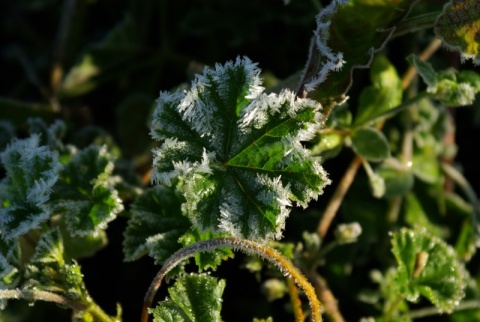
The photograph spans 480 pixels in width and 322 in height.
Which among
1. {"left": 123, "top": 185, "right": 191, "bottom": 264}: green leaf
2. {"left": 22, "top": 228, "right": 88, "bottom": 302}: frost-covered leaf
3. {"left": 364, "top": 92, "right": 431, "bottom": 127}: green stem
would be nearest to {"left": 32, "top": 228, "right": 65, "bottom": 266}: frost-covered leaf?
{"left": 22, "top": 228, "right": 88, "bottom": 302}: frost-covered leaf

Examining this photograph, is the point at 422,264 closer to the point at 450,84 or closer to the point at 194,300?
the point at 450,84

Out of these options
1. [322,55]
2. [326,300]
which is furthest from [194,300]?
[322,55]

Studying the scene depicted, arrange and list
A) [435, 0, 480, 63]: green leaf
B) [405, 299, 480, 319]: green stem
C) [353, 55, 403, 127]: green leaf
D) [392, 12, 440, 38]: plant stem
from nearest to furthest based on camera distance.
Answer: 1. [435, 0, 480, 63]: green leaf
2. [392, 12, 440, 38]: plant stem
3. [353, 55, 403, 127]: green leaf
4. [405, 299, 480, 319]: green stem

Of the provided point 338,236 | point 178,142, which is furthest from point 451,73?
point 178,142

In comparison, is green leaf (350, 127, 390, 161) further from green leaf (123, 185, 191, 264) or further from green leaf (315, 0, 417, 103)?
green leaf (123, 185, 191, 264)

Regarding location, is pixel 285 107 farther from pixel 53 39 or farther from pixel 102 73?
pixel 53 39

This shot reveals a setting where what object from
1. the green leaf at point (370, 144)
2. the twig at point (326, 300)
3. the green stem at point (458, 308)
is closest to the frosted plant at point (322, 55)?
the green leaf at point (370, 144)
